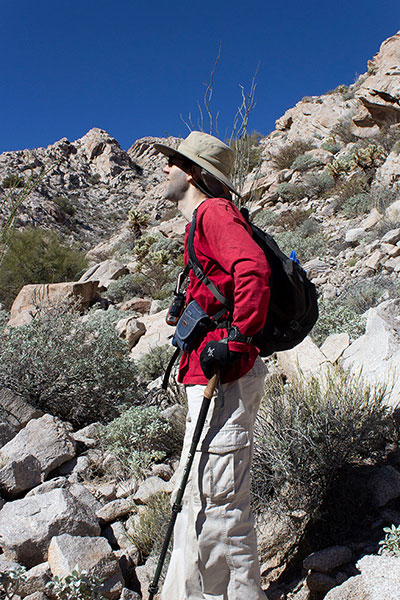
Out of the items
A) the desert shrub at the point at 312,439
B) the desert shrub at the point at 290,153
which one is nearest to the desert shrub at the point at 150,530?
the desert shrub at the point at 312,439

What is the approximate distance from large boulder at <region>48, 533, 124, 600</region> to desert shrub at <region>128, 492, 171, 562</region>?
0.27m

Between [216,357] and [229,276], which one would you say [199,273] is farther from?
[216,357]

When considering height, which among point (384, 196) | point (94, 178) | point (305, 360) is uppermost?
point (94, 178)

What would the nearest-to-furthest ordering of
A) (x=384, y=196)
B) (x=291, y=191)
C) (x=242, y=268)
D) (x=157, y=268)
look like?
(x=242, y=268) < (x=384, y=196) < (x=157, y=268) < (x=291, y=191)

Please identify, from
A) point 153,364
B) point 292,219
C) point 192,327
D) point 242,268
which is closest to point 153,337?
point 153,364

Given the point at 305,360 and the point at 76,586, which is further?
the point at 305,360

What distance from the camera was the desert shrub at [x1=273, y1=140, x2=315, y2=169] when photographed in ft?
59.1

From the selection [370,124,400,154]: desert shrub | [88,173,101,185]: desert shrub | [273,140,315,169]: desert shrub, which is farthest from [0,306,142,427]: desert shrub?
[88,173,101,185]: desert shrub

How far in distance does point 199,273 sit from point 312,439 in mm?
1456

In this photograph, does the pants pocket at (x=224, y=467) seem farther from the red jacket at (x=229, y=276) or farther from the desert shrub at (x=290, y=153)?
the desert shrub at (x=290, y=153)

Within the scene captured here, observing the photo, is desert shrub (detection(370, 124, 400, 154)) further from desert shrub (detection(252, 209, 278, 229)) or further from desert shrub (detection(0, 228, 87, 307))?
desert shrub (detection(0, 228, 87, 307))

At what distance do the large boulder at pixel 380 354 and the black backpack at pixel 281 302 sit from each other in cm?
133

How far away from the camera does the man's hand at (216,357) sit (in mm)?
1604

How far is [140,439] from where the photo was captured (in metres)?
3.57
